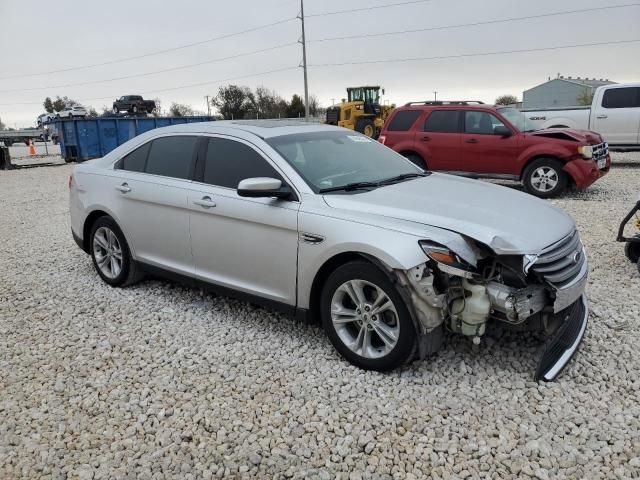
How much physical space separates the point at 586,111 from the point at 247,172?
13.0m

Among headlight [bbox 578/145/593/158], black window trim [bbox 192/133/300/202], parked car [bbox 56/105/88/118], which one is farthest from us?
parked car [bbox 56/105/88/118]

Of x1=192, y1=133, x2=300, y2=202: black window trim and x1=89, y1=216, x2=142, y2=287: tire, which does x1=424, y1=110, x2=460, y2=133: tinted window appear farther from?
x1=89, y1=216, x2=142, y2=287: tire

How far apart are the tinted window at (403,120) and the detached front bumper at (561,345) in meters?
8.03

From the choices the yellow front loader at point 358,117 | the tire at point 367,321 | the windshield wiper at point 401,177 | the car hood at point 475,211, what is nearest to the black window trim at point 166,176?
the car hood at point 475,211

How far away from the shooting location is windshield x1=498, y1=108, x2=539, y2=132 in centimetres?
1009

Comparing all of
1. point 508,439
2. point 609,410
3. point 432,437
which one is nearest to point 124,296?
point 432,437

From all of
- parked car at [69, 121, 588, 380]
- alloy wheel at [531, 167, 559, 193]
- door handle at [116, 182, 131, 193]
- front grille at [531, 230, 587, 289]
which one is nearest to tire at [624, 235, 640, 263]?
parked car at [69, 121, 588, 380]

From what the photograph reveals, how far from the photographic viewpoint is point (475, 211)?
11.4ft

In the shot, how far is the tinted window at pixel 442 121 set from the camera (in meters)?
10.5

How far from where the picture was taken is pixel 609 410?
3049mm

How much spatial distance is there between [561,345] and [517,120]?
25.5 feet

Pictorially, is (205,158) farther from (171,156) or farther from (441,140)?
(441,140)

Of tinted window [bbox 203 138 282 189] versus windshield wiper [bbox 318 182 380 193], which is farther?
tinted window [bbox 203 138 282 189]

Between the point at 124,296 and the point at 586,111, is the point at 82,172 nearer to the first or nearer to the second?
the point at 124,296
